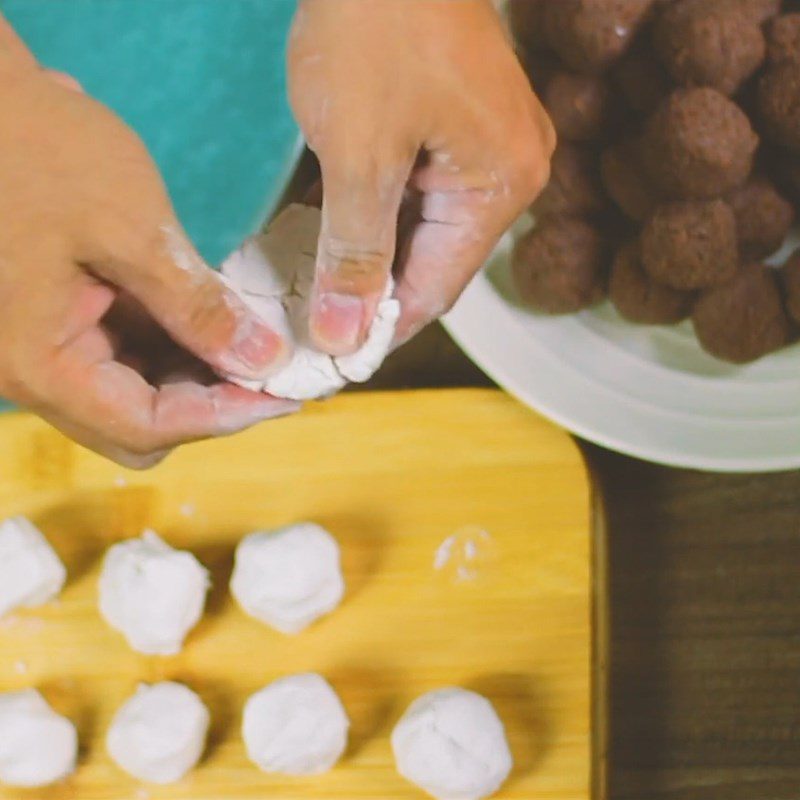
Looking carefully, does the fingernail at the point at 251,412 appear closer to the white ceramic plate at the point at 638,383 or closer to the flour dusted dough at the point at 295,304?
the flour dusted dough at the point at 295,304

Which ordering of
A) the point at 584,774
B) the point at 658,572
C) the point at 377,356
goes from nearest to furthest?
the point at 377,356 < the point at 584,774 < the point at 658,572

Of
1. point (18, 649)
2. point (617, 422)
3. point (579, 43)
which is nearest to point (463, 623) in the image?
point (617, 422)

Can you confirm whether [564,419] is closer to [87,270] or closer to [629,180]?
[629,180]

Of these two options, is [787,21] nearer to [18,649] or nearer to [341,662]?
[341,662]

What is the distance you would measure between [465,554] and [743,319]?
0.32 meters

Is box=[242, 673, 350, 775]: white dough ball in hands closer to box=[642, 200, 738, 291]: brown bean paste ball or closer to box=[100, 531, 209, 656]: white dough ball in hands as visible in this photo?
box=[100, 531, 209, 656]: white dough ball in hands

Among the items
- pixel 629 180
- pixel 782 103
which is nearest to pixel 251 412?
pixel 629 180

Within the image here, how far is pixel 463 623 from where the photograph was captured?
918 mm

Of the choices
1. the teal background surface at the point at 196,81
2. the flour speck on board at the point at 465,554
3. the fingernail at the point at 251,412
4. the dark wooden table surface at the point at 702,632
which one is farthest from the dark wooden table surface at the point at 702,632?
the teal background surface at the point at 196,81

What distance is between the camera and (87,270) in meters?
0.66

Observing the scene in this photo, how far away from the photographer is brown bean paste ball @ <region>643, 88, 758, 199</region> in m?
0.84

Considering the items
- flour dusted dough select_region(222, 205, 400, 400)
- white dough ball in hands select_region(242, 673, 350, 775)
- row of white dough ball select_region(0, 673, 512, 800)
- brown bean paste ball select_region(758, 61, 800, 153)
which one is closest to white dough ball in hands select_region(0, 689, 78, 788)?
row of white dough ball select_region(0, 673, 512, 800)

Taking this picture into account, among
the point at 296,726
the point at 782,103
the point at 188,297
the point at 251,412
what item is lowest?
the point at 296,726

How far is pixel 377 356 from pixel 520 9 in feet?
1.39
